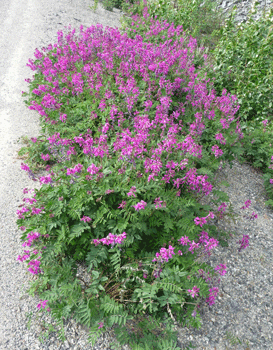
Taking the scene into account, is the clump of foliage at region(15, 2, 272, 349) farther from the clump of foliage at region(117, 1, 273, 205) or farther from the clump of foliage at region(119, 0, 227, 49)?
the clump of foliage at region(119, 0, 227, 49)

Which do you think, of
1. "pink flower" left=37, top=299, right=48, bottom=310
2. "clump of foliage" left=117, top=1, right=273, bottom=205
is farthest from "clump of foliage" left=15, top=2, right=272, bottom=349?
"clump of foliage" left=117, top=1, right=273, bottom=205

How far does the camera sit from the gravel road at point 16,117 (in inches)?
107

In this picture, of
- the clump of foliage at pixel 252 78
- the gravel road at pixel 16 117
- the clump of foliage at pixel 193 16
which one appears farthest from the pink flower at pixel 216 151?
the clump of foliage at pixel 193 16

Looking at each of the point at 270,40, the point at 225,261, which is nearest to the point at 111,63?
the point at 270,40

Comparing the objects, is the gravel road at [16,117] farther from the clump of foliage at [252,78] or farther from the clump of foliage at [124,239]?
the clump of foliage at [252,78]

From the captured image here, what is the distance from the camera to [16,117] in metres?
5.57

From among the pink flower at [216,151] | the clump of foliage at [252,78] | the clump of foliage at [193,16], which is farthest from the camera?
the clump of foliage at [193,16]

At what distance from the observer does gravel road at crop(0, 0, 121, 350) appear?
272cm

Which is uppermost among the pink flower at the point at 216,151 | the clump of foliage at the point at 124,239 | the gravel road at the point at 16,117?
the pink flower at the point at 216,151

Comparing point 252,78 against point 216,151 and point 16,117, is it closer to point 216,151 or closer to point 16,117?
point 216,151

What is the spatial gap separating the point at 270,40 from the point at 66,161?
551 centimetres

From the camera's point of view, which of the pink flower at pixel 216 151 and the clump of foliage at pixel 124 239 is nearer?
the clump of foliage at pixel 124 239

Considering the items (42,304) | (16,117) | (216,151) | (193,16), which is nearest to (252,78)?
(216,151)

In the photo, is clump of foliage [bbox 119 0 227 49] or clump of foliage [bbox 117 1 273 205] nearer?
clump of foliage [bbox 117 1 273 205]
